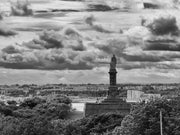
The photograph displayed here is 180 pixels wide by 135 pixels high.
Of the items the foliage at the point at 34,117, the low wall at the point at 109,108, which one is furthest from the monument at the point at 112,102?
the foliage at the point at 34,117

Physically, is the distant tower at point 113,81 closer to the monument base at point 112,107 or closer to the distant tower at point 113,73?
the distant tower at point 113,73

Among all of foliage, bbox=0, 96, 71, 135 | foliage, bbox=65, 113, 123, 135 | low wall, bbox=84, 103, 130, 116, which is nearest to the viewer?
foliage, bbox=0, 96, 71, 135

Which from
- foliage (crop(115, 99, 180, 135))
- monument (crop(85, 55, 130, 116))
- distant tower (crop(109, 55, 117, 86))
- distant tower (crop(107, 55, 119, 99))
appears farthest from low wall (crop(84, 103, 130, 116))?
foliage (crop(115, 99, 180, 135))

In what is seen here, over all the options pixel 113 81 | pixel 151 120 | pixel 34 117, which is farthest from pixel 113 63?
pixel 151 120

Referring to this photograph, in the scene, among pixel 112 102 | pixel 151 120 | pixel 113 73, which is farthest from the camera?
pixel 113 73

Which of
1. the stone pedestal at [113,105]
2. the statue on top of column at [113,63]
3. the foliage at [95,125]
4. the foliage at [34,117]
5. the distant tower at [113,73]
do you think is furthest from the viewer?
the distant tower at [113,73]

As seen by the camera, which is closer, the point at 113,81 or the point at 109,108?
the point at 109,108

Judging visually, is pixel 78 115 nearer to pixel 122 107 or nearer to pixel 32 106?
pixel 32 106

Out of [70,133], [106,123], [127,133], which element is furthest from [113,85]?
[127,133]

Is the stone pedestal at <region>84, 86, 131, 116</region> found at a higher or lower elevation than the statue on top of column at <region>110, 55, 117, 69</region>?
lower

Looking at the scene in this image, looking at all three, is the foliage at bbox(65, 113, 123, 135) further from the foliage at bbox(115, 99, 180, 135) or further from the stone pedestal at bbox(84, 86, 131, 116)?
the foliage at bbox(115, 99, 180, 135)

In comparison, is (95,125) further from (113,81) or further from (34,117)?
(113,81)

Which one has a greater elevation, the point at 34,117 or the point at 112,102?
the point at 112,102
